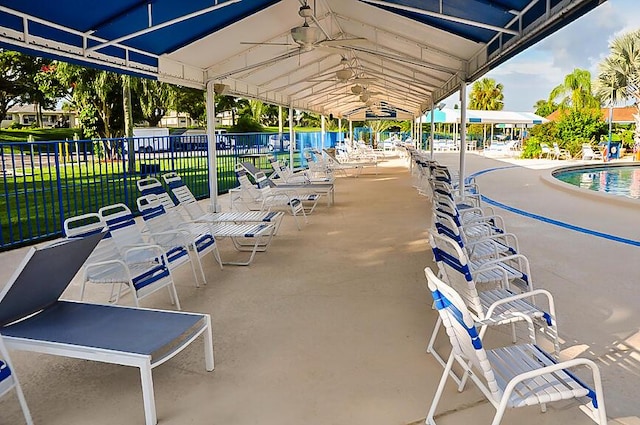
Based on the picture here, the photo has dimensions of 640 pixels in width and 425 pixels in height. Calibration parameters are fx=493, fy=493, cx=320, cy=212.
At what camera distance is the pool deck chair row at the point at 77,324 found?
2.56m

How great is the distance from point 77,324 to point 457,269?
2.24 metres

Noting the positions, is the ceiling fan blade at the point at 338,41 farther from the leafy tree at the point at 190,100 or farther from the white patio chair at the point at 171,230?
the leafy tree at the point at 190,100

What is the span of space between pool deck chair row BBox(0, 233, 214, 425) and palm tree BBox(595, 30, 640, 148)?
30874mm

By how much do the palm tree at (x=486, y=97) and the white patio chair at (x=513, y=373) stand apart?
50.5m

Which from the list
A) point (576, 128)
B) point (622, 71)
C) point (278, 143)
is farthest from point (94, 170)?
point (622, 71)

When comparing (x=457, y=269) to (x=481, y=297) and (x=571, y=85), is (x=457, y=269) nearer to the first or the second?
(x=481, y=297)

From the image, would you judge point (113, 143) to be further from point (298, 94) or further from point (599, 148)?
point (599, 148)

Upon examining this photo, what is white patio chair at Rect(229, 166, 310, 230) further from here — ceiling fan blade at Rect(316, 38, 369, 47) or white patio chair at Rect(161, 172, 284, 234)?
ceiling fan blade at Rect(316, 38, 369, 47)

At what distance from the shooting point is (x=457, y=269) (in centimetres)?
278

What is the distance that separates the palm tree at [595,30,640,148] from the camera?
28.1m

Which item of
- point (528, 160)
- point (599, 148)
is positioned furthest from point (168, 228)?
point (599, 148)

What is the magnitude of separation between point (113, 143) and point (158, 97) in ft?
45.0

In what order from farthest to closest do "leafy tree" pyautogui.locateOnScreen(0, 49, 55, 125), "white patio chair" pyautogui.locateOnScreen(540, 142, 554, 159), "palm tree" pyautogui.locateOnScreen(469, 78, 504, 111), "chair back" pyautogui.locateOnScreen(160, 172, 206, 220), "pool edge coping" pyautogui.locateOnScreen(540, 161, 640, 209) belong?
"palm tree" pyautogui.locateOnScreen(469, 78, 504, 111) < "white patio chair" pyautogui.locateOnScreen(540, 142, 554, 159) < "leafy tree" pyautogui.locateOnScreen(0, 49, 55, 125) < "pool edge coping" pyautogui.locateOnScreen(540, 161, 640, 209) < "chair back" pyautogui.locateOnScreen(160, 172, 206, 220)

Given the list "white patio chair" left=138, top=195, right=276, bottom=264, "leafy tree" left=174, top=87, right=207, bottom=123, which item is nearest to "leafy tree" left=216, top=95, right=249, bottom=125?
"leafy tree" left=174, top=87, right=207, bottom=123
